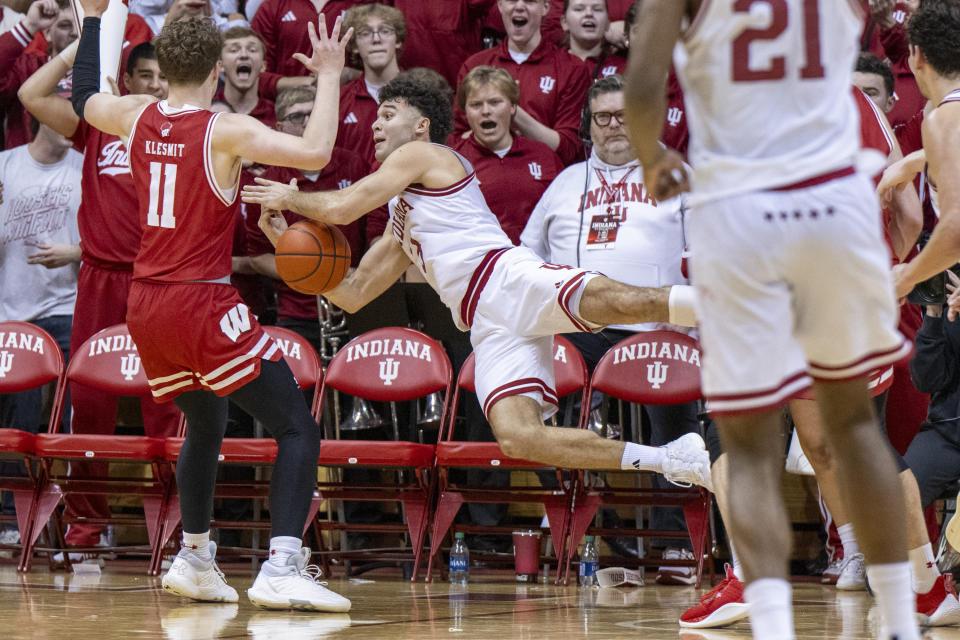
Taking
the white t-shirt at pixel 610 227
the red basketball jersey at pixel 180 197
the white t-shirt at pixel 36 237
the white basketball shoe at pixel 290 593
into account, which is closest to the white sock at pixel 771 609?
the white basketball shoe at pixel 290 593

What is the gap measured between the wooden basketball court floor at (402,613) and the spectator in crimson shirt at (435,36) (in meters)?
4.24

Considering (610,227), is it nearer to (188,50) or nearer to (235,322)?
(235,322)

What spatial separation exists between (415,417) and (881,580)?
16.3 ft

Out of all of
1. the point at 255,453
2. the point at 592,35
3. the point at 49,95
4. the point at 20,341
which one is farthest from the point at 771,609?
the point at 592,35

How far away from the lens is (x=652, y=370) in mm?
6742

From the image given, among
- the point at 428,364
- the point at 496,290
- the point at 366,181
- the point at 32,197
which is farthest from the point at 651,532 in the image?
the point at 32,197

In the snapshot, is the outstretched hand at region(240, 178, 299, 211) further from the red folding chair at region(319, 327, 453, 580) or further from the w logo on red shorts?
the red folding chair at region(319, 327, 453, 580)

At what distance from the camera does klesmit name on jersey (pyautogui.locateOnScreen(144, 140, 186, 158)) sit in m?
5.34

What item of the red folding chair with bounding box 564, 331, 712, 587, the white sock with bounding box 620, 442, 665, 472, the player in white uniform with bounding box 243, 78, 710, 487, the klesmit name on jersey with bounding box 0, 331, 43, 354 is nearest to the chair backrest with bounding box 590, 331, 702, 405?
the red folding chair with bounding box 564, 331, 712, 587

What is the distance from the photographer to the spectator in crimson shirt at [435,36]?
932 cm

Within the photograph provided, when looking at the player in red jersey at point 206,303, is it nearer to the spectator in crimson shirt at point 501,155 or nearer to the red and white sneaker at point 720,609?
the red and white sneaker at point 720,609

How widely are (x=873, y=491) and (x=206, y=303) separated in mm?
3214

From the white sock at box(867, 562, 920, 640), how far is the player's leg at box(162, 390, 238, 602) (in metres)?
3.30

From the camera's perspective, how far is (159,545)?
270 inches
